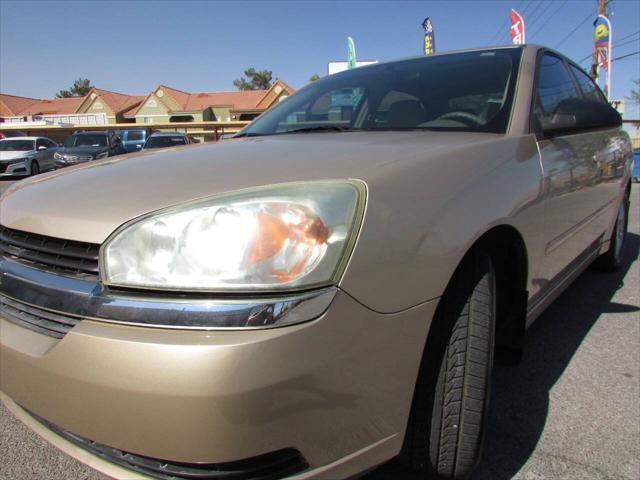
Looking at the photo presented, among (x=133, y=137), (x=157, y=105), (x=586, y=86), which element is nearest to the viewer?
(x=586, y=86)

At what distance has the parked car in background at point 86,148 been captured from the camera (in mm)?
12989

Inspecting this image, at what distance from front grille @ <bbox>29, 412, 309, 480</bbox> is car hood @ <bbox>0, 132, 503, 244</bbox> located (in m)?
0.54

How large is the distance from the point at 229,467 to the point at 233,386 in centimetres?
23

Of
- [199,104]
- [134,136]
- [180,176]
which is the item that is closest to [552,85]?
[180,176]

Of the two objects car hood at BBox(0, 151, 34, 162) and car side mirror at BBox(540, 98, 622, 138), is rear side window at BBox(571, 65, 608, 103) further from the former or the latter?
car hood at BBox(0, 151, 34, 162)

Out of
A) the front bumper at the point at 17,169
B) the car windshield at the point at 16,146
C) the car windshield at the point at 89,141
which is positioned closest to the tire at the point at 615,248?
the car windshield at the point at 89,141

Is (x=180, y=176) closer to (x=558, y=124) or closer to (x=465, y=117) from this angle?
(x=465, y=117)

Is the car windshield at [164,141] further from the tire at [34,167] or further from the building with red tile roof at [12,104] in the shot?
the building with red tile roof at [12,104]

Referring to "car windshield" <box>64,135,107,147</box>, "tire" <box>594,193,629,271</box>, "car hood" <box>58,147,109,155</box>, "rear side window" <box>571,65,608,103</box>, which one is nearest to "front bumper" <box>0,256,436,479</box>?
"rear side window" <box>571,65,608,103</box>

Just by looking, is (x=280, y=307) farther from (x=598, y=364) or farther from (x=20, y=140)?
(x=20, y=140)

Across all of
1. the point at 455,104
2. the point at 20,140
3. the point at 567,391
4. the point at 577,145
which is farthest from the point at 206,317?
the point at 20,140

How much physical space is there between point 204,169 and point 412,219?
0.64 m

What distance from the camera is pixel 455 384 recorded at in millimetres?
1413

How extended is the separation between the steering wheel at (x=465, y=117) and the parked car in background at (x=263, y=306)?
0.29 meters
